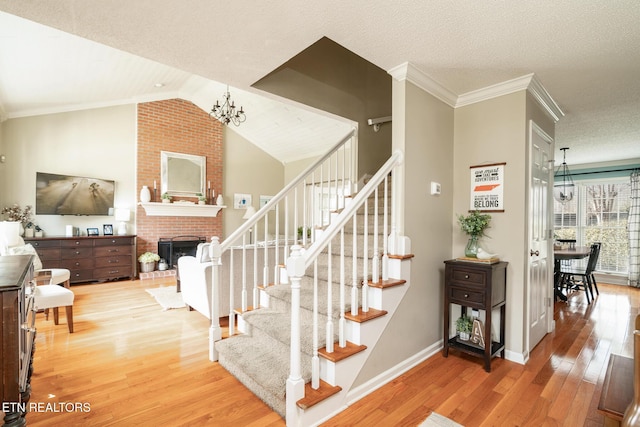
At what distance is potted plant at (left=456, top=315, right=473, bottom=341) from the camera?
271 cm

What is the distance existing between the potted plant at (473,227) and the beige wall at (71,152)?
6252 millimetres

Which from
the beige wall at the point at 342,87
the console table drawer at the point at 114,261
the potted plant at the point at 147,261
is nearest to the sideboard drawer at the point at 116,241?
the console table drawer at the point at 114,261

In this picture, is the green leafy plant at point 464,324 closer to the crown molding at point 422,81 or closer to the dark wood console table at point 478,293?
the dark wood console table at point 478,293

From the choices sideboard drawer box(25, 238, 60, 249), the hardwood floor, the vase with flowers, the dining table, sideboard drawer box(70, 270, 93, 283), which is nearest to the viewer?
the hardwood floor

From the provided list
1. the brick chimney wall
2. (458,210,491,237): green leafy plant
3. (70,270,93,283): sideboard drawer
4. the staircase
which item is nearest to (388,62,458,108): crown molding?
the staircase

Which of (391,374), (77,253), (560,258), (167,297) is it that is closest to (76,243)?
(77,253)

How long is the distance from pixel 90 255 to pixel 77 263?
0.72 ft

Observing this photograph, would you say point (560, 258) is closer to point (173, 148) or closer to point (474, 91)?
point (474, 91)

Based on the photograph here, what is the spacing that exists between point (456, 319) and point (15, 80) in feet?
20.3

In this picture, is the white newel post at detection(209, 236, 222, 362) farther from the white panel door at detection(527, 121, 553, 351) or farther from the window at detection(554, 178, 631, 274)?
the window at detection(554, 178, 631, 274)

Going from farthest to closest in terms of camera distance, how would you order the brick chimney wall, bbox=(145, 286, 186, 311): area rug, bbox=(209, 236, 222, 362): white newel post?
the brick chimney wall, bbox=(145, 286, 186, 311): area rug, bbox=(209, 236, 222, 362): white newel post

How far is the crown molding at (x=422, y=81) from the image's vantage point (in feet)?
7.95

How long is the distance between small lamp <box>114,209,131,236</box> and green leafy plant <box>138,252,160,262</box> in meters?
0.57

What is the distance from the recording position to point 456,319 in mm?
2887
